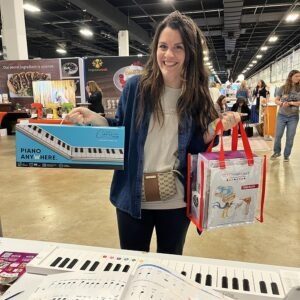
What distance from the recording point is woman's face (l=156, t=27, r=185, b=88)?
1306 mm

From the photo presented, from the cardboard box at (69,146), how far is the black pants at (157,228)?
368mm

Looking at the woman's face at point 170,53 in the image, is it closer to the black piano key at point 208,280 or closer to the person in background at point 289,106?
the black piano key at point 208,280

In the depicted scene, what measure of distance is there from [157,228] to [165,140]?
410 mm

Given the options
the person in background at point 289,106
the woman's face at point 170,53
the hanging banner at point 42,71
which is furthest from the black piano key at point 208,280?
the hanging banner at point 42,71

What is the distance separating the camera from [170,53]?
1308 mm

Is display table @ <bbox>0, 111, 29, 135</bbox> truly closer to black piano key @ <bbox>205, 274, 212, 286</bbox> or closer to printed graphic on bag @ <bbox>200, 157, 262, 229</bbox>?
printed graphic on bag @ <bbox>200, 157, 262, 229</bbox>

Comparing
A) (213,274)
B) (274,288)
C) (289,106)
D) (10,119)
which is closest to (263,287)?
(274,288)

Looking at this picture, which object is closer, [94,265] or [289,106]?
[94,265]

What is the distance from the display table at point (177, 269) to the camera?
37.2 inches

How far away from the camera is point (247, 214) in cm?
127

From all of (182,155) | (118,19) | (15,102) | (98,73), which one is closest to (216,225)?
(182,155)

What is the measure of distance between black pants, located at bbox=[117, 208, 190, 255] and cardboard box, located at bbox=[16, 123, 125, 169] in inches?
14.5

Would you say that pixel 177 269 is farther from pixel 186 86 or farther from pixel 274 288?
pixel 186 86

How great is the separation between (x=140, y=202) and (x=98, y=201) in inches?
111
